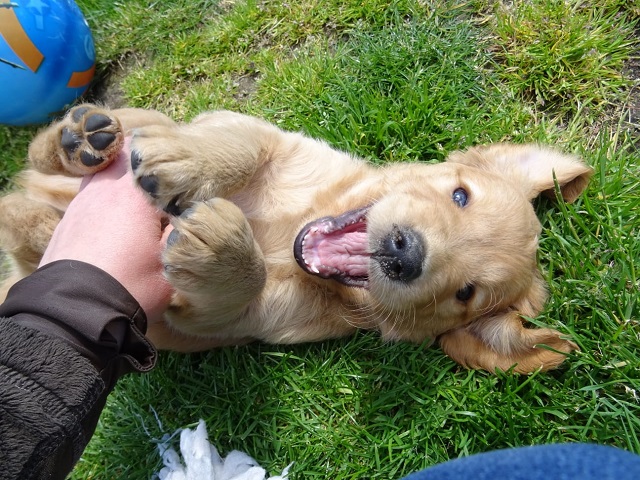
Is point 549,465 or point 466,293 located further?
point 466,293

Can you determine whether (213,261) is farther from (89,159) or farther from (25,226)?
(25,226)

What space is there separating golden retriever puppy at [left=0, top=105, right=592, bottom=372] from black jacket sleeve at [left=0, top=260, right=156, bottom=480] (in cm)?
36

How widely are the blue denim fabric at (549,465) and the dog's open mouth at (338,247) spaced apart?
1.52m

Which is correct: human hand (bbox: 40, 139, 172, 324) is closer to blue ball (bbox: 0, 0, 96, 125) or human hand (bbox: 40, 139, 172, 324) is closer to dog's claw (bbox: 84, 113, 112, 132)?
dog's claw (bbox: 84, 113, 112, 132)

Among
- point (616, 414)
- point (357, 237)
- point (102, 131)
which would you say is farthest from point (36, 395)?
point (616, 414)

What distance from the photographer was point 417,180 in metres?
2.94

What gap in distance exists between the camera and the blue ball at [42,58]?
3.60 metres

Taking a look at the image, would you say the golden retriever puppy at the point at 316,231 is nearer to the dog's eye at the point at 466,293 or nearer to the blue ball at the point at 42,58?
the dog's eye at the point at 466,293

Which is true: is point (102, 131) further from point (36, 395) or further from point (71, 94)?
point (71, 94)

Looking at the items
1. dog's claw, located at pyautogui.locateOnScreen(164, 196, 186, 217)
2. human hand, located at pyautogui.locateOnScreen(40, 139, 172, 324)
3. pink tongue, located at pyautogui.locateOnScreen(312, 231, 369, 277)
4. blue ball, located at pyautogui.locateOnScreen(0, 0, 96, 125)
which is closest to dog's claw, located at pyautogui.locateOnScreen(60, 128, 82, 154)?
human hand, located at pyautogui.locateOnScreen(40, 139, 172, 324)

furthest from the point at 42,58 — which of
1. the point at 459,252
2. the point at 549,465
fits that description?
the point at 549,465

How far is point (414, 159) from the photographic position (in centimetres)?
362

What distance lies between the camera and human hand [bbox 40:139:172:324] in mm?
2500

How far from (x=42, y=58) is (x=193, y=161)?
2153 mm
